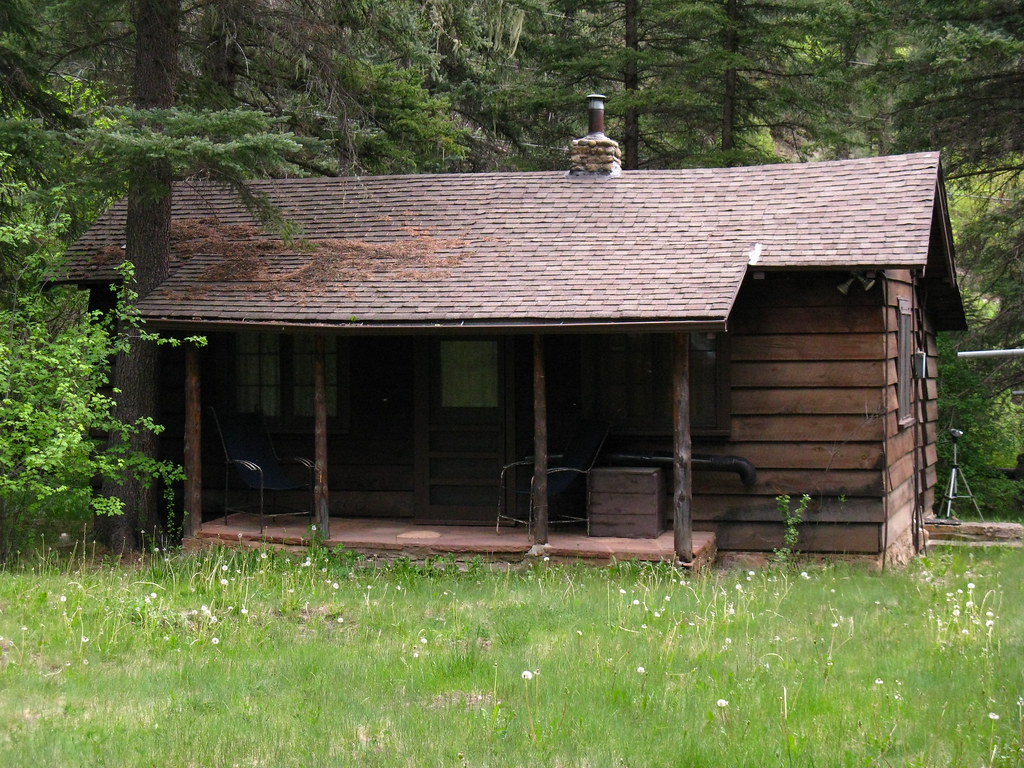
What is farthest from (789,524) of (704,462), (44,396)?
(44,396)

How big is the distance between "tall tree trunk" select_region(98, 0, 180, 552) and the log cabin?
342 millimetres

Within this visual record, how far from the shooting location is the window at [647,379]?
35.2 ft

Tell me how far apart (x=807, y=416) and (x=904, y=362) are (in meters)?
1.95

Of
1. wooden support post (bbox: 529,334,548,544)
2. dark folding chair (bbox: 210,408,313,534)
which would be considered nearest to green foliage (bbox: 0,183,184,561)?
dark folding chair (bbox: 210,408,313,534)

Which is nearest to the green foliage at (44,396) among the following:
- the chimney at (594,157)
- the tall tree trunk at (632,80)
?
the chimney at (594,157)

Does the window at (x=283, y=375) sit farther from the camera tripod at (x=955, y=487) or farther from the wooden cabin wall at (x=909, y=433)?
the camera tripod at (x=955, y=487)

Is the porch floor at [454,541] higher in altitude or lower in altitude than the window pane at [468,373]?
lower

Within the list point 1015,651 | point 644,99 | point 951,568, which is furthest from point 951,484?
point 1015,651

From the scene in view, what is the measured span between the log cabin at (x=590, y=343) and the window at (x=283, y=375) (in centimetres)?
Result: 2

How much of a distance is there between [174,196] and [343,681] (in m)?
9.02

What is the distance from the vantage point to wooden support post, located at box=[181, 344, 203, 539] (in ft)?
35.0

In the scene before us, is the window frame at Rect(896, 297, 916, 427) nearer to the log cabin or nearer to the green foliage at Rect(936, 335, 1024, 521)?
the log cabin

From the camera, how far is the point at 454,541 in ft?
33.3

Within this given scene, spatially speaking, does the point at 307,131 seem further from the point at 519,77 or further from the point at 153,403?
the point at 519,77
